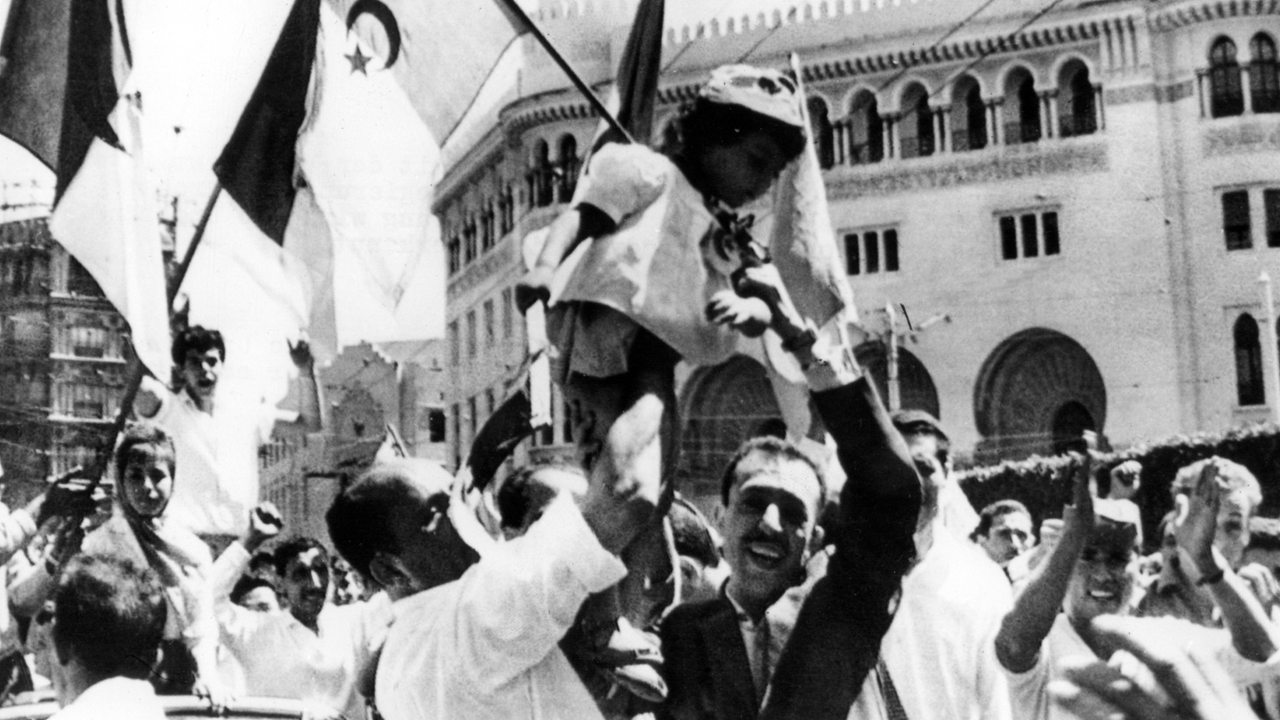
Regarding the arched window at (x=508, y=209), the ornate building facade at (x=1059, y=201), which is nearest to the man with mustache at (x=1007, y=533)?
the arched window at (x=508, y=209)

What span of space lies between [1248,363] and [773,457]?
51.5ft

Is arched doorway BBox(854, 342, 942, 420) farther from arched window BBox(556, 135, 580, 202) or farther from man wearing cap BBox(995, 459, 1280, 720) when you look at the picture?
man wearing cap BBox(995, 459, 1280, 720)

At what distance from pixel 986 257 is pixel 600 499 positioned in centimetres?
1845

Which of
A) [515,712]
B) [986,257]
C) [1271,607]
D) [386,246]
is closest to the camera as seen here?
[515,712]

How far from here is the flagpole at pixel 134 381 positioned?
4918 mm

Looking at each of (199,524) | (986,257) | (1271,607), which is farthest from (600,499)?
(986,257)

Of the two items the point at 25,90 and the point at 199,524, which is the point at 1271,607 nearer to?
the point at 199,524

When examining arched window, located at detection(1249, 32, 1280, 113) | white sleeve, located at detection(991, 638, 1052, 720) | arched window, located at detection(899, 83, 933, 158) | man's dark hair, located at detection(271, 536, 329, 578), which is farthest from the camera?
arched window, located at detection(899, 83, 933, 158)

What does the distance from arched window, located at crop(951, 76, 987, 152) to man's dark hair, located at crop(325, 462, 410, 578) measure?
13930 mm

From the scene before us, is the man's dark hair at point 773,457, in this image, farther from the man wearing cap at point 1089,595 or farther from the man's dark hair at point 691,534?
the man's dark hair at point 691,534

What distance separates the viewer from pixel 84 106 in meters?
5.64

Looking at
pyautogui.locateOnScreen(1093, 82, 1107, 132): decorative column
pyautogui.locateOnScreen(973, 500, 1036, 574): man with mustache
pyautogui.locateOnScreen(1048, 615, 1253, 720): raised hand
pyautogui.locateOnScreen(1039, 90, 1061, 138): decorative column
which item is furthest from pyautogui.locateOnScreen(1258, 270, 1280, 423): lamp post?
pyautogui.locateOnScreen(1048, 615, 1253, 720): raised hand

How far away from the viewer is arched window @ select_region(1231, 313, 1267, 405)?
16859 mm

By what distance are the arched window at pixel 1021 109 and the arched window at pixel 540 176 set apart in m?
9.73
